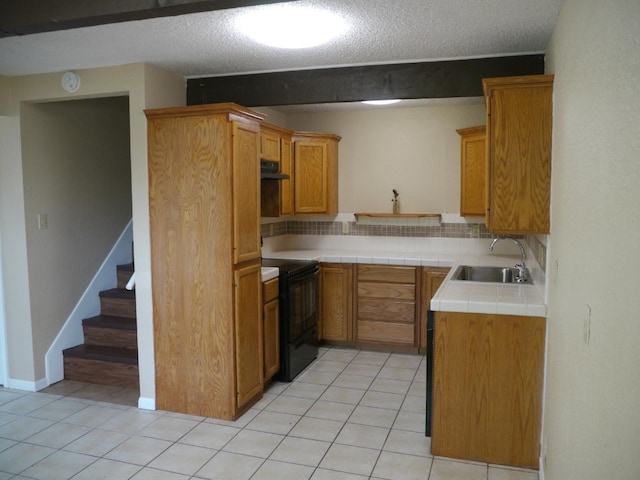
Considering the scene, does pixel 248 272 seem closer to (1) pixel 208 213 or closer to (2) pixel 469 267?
(1) pixel 208 213

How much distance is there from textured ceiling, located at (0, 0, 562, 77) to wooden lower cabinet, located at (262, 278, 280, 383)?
5.17 feet

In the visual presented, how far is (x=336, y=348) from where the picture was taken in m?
4.95

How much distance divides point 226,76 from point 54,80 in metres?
1.20

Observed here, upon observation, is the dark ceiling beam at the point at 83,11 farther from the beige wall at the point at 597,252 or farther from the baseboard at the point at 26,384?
the baseboard at the point at 26,384

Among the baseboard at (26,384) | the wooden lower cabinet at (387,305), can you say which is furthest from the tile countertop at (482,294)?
the baseboard at (26,384)

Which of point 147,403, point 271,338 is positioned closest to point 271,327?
point 271,338

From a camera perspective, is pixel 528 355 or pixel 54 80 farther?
pixel 54 80

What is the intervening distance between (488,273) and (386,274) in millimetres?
953

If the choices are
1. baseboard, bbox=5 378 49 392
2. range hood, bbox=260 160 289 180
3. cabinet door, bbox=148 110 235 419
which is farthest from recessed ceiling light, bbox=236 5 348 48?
baseboard, bbox=5 378 49 392

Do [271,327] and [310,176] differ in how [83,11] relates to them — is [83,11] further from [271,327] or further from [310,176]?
[310,176]

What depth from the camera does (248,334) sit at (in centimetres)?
347

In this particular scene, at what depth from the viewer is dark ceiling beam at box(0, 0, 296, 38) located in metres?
1.94

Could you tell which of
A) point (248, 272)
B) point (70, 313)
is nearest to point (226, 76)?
point (248, 272)

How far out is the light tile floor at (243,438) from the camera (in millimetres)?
2705
